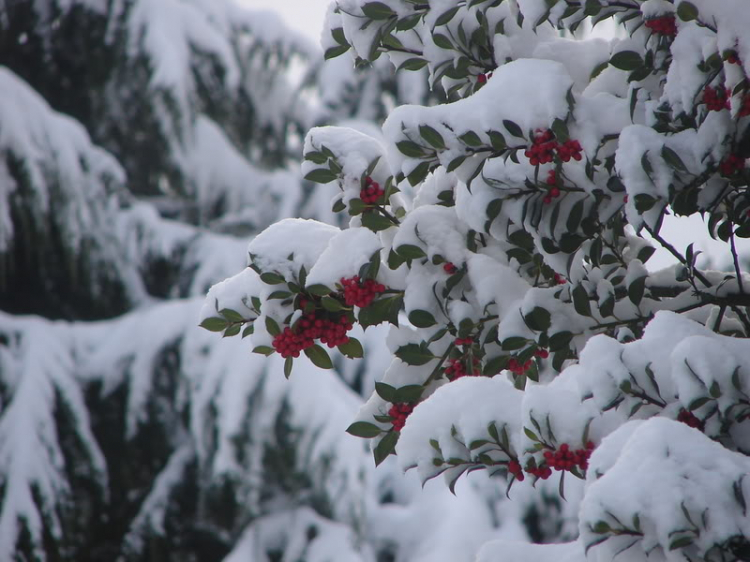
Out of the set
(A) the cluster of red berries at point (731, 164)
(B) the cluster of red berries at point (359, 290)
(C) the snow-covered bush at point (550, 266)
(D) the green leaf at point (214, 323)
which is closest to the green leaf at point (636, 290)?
(C) the snow-covered bush at point (550, 266)

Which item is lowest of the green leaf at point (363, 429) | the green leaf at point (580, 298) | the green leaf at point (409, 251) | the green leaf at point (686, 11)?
the green leaf at point (363, 429)

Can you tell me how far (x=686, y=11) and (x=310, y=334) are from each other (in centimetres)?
84

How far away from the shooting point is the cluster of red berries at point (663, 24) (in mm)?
1232

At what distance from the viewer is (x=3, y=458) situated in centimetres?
355

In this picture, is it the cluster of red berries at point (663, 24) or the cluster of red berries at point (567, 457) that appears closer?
the cluster of red berries at point (567, 457)

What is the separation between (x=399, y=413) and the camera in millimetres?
1454

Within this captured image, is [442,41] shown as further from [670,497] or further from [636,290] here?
[670,497]

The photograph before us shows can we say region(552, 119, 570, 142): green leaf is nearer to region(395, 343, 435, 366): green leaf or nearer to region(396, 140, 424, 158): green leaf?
region(396, 140, 424, 158): green leaf

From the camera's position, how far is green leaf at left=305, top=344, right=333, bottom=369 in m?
1.44

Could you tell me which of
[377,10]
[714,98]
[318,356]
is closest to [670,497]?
[714,98]

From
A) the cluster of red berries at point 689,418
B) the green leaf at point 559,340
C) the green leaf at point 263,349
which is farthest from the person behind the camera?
the green leaf at point 263,349

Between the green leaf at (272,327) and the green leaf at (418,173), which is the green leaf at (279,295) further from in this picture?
the green leaf at (418,173)

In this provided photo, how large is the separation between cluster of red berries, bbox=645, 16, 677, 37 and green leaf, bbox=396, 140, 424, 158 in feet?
1.45

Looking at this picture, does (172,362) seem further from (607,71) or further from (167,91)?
(607,71)
